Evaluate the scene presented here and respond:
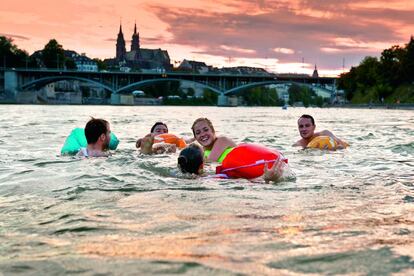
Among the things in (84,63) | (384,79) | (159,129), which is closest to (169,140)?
(159,129)

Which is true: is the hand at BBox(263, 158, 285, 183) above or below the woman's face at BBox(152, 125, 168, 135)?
below

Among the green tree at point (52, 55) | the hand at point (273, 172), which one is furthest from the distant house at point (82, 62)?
the hand at point (273, 172)

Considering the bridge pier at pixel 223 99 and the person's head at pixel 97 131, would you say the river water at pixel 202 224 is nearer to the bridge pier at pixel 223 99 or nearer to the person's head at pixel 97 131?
the person's head at pixel 97 131

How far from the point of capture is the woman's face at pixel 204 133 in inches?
317

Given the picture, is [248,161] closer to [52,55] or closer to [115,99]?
[115,99]

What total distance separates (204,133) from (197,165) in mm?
1252

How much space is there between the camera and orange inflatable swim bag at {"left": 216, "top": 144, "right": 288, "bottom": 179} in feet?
22.5

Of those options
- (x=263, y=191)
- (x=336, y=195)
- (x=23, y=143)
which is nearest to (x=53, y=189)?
(x=263, y=191)

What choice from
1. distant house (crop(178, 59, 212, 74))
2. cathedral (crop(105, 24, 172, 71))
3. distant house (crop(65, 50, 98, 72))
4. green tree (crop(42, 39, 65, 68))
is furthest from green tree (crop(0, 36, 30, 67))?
distant house (crop(178, 59, 212, 74))

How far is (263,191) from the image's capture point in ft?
19.9

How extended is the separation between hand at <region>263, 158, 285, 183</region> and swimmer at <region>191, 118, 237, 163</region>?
1.24 meters

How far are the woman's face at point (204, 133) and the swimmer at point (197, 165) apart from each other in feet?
3.72

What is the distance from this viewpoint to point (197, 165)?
693cm

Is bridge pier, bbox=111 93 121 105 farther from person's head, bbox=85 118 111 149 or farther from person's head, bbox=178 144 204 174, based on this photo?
person's head, bbox=178 144 204 174
